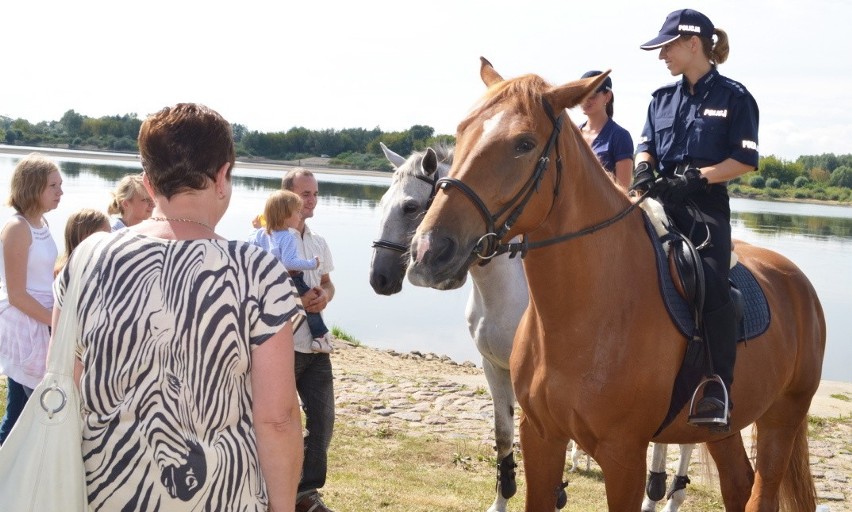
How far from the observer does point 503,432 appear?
5875 millimetres

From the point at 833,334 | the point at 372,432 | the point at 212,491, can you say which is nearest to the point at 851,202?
the point at 833,334

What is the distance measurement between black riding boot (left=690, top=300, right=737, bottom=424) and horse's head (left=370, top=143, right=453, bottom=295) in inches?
81.9

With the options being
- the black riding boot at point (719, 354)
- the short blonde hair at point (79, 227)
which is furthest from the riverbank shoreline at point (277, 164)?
the black riding boot at point (719, 354)

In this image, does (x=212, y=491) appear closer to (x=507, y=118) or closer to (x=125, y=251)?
(x=125, y=251)

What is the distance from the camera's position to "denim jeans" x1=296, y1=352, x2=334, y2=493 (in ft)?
17.7

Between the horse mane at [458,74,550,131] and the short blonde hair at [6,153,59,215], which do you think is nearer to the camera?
the horse mane at [458,74,550,131]

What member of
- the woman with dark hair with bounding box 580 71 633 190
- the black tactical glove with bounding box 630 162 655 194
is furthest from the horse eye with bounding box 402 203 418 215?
the black tactical glove with bounding box 630 162 655 194

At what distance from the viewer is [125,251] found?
2379mm

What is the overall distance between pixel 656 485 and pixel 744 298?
226 cm

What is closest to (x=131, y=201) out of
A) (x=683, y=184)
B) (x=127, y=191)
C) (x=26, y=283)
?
(x=127, y=191)

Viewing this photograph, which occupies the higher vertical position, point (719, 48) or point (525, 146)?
point (719, 48)

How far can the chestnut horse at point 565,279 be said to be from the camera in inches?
135

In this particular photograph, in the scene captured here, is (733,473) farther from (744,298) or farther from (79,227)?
(79,227)

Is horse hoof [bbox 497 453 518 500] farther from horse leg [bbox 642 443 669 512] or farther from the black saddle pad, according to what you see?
the black saddle pad
